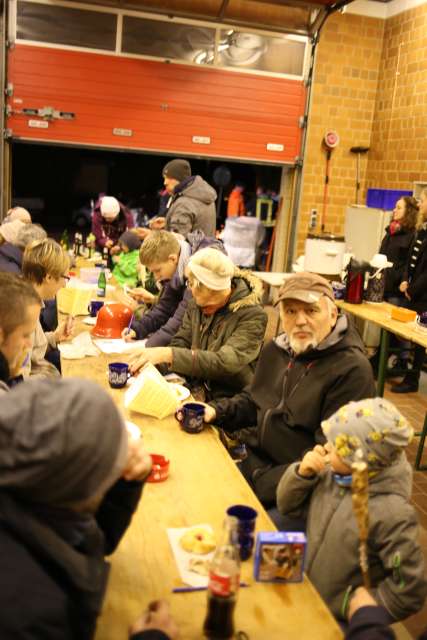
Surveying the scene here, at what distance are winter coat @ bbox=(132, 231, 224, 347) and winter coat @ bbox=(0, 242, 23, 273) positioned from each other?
84cm

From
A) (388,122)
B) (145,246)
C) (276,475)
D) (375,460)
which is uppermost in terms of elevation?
(388,122)

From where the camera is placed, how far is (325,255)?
6.42m

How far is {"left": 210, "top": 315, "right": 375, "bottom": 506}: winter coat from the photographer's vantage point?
8.18 ft

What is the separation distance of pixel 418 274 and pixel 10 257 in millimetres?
3889

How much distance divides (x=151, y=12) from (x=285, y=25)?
69.0 inches

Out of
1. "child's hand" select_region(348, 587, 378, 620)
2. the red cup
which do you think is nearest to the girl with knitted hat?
the red cup

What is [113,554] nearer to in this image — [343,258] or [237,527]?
[237,527]

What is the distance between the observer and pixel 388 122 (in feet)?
29.1

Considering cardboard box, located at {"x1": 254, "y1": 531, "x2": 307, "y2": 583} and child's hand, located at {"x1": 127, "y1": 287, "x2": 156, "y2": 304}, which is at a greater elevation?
child's hand, located at {"x1": 127, "y1": 287, "x2": 156, "y2": 304}

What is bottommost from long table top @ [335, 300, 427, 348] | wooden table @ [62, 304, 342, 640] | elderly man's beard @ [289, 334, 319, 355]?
wooden table @ [62, 304, 342, 640]

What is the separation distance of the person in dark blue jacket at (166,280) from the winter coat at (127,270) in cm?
140

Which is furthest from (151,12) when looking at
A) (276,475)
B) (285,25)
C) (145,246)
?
(276,475)

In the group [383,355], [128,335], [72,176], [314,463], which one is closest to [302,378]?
[314,463]

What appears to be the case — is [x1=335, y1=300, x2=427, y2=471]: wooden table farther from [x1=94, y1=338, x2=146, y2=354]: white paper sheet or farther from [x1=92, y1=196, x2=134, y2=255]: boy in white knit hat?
[x1=92, y1=196, x2=134, y2=255]: boy in white knit hat
